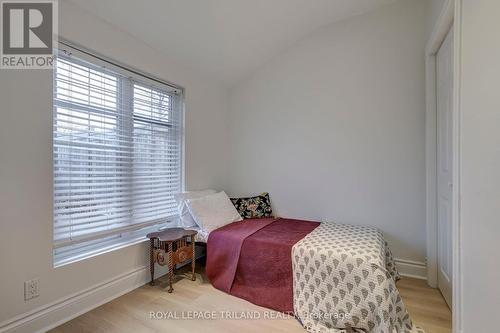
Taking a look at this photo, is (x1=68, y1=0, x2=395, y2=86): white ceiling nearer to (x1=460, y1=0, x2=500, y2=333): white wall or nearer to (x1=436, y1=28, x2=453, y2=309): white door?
(x1=436, y1=28, x2=453, y2=309): white door

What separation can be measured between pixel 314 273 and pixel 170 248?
1.20 meters

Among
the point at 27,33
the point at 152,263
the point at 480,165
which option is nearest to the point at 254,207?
the point at 152,263

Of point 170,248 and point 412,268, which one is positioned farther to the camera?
point 412,268

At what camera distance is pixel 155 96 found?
2.42m

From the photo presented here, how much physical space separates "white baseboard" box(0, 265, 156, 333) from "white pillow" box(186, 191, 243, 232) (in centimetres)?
66

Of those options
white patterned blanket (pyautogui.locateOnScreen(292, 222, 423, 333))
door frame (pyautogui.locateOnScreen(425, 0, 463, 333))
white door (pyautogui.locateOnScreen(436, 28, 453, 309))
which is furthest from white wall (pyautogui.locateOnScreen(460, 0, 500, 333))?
white door (pyautogui.locateOnScreen(436, 28, 453, 309))

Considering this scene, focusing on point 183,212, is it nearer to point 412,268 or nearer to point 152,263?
point 152,263

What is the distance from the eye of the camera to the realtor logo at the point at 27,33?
1469mm

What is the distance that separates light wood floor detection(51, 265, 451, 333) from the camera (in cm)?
162

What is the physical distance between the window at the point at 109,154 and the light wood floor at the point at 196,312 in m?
0.45

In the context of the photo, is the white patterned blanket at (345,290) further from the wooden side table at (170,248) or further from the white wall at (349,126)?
the wooden side table at (170,248)

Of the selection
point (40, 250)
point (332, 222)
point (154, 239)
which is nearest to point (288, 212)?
point (332, 222)

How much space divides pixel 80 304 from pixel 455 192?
259cm

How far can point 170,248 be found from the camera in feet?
6.86
